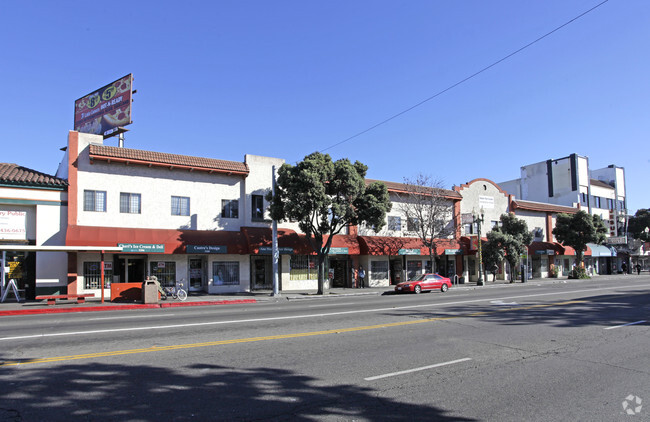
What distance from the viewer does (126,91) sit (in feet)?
103

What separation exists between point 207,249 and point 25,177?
1020 centimetres

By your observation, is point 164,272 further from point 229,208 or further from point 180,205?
point 229,208

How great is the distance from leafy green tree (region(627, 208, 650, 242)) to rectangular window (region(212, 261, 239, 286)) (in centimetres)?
6682

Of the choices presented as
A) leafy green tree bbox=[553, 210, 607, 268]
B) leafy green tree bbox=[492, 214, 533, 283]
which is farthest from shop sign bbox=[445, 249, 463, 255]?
leafy green tree bbox=[553, 210, 607, 268]

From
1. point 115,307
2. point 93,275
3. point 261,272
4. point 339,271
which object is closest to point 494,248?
point 339,271

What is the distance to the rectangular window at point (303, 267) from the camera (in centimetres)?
2972

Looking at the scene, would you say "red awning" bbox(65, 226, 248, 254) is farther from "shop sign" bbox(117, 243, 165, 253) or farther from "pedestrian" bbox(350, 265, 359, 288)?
"pedestrian" bbox(350, 265, 359, 288)

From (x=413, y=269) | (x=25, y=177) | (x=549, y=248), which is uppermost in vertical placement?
(x=25, y=177)

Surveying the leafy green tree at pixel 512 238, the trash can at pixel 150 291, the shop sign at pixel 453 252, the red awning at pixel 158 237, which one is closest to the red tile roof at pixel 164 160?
the red awning at pixel 158 237

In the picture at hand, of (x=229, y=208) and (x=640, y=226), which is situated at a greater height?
(x=229, y=208)

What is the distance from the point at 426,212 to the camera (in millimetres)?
35406

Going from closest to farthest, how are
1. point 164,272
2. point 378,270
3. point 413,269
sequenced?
point 164,272, point 378,270, point 413,269

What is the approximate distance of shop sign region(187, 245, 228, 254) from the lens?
80.8ft

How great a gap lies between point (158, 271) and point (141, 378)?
2008cm
